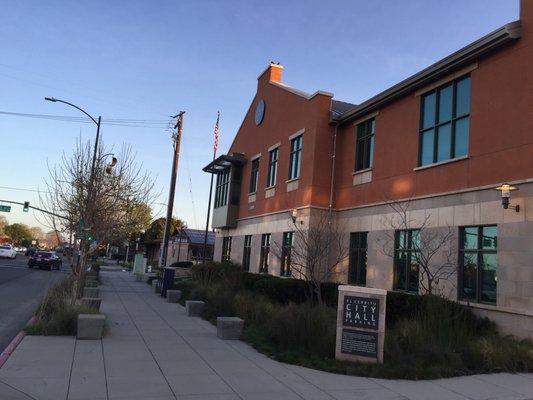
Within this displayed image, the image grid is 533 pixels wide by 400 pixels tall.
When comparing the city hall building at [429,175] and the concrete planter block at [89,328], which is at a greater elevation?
the city hall building at [429,175]

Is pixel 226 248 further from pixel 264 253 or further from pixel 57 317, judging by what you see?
pixel 57 317

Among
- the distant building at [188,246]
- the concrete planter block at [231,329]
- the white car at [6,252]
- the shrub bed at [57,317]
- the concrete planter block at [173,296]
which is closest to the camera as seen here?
the shrub bed at [57,317]

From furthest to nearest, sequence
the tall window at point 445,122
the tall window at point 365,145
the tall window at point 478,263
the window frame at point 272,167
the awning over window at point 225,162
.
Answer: the awning over window at point 225,162, the window frame at point 272,167, the tall window at point 365,145, the tall window at point 445,122, the tall window at point 478,263

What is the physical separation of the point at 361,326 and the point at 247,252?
20126mm

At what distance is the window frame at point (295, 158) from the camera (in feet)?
77.9

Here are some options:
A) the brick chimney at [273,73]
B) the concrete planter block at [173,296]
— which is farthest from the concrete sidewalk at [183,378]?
the brick chimney at [273,73]

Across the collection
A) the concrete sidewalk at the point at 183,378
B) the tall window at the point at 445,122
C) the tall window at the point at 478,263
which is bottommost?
the concrete sidewalk at the point at 183,378

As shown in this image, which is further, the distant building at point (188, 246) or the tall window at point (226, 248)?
the distant building at point (188, 246)

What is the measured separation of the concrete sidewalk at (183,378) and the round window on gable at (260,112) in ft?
65.0

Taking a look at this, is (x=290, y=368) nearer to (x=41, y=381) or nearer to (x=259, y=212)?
(x=41, y=381)

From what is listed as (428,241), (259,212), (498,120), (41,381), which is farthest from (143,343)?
(259,212)

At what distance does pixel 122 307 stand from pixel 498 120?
12.9 meters

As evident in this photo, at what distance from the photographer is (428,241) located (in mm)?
15562

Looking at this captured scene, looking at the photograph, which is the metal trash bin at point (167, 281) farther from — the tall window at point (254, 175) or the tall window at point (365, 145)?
the tall window at point (365, 145)
